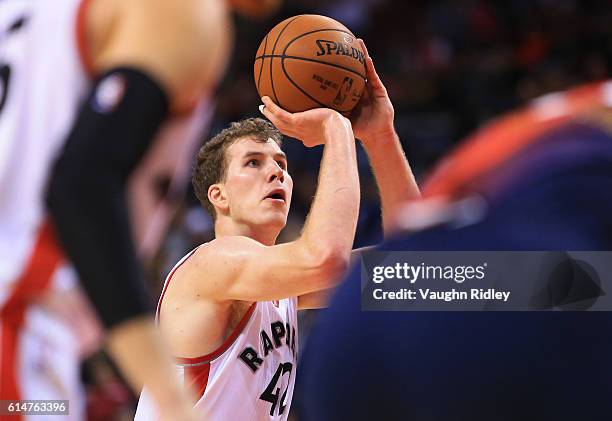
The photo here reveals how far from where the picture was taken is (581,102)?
93 cm

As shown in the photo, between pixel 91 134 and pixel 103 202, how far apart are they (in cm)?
12

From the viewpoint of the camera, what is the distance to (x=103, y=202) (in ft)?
5.08

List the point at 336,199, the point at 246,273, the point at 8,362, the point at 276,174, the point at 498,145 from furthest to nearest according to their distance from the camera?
the point at 276,174
the point at 246,273
the point at 336,199
the point at 8,362
the point at 498,145

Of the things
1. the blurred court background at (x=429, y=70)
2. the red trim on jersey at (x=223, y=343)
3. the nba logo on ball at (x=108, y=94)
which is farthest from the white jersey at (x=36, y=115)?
the blurred court background at (x=429, y=70)

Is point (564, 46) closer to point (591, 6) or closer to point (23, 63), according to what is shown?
point (591, 6)

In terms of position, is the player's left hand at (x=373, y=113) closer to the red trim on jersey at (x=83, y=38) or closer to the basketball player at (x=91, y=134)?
the basketball player at (x=91, y=134)

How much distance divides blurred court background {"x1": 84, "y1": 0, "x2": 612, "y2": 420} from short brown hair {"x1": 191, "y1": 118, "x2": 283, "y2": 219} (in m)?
0.36

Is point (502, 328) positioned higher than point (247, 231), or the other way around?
point (247, 231)

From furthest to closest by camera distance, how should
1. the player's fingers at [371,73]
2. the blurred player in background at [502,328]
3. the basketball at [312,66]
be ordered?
the player's fingers at [371,73], the basketball at [312,66], the blurred player in background at [502,328]

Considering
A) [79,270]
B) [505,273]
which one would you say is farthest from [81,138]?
[505,273]

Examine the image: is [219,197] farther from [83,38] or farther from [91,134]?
[91,134]

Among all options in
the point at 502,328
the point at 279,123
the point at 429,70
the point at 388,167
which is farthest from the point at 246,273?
the point at 429,70

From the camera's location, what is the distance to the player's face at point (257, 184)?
92.3 inches

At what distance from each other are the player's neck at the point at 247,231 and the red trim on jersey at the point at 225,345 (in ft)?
0.56
